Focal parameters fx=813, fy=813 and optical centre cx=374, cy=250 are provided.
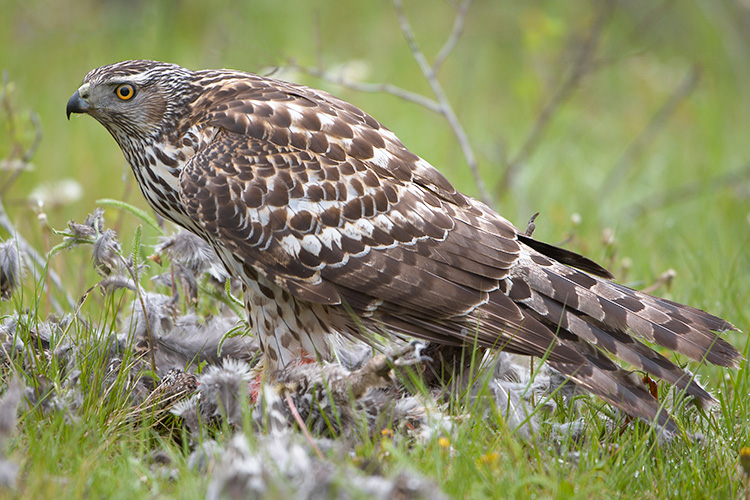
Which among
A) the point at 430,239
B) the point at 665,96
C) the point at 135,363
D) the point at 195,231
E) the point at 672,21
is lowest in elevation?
the point at 135,363

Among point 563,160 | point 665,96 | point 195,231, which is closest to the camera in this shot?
point 195,231

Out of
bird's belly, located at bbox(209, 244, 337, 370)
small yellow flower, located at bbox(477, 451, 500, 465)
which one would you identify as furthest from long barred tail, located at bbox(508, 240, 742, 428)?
bird's belly, located at bbox(209, 244, 337, 370)

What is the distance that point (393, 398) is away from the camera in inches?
132

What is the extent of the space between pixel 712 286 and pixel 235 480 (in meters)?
3.67

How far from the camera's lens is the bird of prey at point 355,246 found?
3.34 meters

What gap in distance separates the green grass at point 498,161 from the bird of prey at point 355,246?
1.03 feet

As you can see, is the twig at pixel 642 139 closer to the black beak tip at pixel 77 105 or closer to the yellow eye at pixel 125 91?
the yellow eye at pixel 125 91

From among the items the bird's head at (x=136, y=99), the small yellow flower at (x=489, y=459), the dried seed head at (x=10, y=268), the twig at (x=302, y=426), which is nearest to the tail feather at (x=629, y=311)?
the small yellow flower at (x=489, y=459)

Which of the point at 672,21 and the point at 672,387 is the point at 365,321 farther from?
the point at 672,21

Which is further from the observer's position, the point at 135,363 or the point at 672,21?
the point at 672,21

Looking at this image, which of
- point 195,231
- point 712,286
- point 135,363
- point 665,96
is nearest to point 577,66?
point 712,286

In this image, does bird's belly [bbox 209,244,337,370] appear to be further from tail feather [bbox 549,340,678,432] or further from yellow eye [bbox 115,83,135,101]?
tail feather [bbox 549,340,678,432]

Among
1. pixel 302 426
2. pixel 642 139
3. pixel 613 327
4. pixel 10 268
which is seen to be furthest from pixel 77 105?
pixel 642 139

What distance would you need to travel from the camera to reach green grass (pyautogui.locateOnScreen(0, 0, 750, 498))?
2.88m
